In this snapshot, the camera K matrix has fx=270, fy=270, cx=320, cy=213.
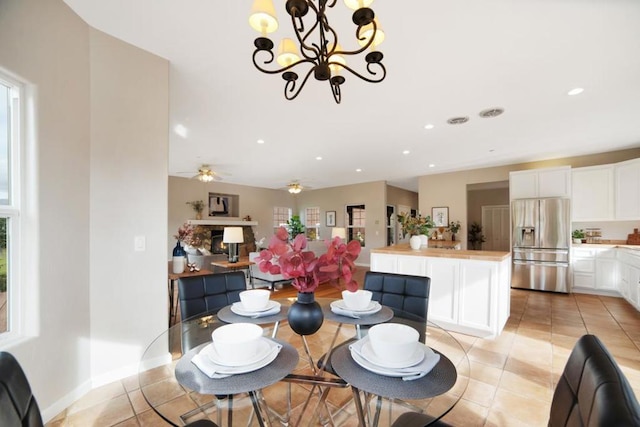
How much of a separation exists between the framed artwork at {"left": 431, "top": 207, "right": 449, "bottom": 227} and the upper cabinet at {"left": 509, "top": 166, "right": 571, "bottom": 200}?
1.72m

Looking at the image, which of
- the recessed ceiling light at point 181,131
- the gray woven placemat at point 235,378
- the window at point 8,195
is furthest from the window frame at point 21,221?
the recessed ceiling light at point 181,131

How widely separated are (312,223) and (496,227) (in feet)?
19.7

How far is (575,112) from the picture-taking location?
324 centimetres

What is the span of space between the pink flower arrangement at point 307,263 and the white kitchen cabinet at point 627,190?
5.79m

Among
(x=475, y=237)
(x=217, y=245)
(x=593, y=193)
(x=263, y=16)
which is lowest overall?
(x=217, y=245)

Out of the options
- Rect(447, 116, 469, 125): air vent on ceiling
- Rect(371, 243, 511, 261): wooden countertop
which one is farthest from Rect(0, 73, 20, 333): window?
Rect(447, 116, 469, 125): air vent on ceiling

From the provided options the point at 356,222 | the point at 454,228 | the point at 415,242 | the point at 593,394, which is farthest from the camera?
the point at 356,222

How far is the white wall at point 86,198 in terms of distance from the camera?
1618 mm

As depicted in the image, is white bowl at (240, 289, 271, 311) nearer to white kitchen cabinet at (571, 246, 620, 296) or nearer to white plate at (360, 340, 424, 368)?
white plate at (360, 340, 424, 368)

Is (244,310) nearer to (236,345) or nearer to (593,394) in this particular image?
(236,345)

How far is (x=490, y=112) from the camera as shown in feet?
10.7

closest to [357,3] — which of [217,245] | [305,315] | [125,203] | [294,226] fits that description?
[305,315]

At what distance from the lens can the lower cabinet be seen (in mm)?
2922

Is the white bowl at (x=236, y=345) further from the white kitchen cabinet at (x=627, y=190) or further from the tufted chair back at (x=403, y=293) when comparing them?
the white kitchen cabinet at (x=627, y=190)
